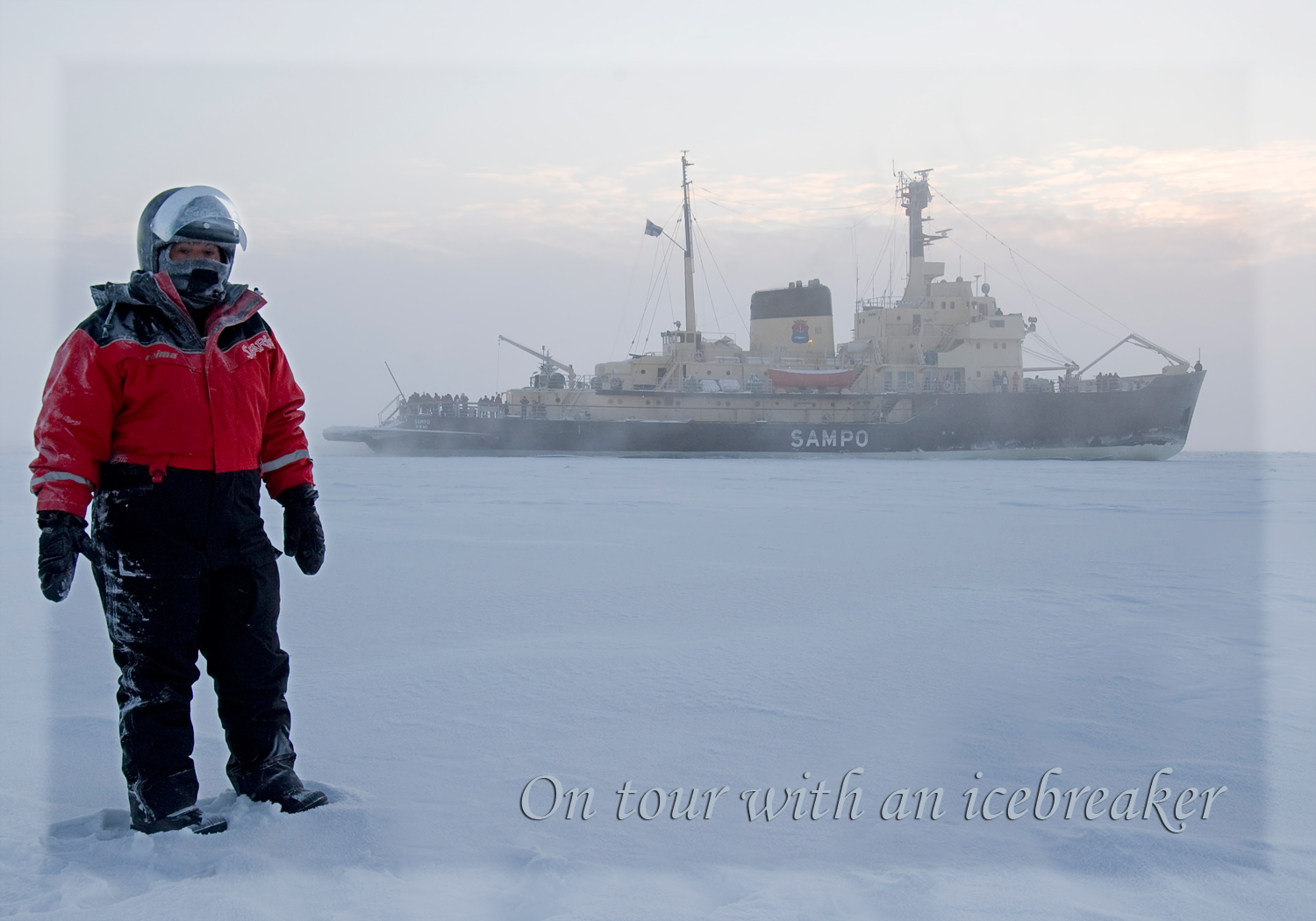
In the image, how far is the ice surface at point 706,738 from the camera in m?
1.29

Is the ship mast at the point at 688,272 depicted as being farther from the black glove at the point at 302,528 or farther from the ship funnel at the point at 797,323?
the black glove at the point at 302,528

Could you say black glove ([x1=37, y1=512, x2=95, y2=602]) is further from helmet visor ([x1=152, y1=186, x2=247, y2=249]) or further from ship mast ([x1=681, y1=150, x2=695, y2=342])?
ship mast ([x1=681, y1=150, x2=695, y2=342])

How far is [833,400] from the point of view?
24.5 metres

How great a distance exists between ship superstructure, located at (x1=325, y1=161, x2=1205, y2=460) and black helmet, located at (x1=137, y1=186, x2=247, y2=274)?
20.6 metres

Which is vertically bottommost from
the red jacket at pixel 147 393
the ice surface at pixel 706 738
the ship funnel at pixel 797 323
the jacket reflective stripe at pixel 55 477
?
the ice surface at pixel 706 738

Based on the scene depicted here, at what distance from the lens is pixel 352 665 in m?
2.43

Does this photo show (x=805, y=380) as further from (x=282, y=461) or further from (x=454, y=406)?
(x=282, y=461)

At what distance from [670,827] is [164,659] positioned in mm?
988

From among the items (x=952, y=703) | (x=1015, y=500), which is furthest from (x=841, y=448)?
(x=952, y=703)

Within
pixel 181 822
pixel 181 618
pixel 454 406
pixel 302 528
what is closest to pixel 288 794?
pixel 181 822

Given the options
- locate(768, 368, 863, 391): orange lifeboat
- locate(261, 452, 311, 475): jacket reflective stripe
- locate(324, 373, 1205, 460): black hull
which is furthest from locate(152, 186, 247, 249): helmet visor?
locate(768, 368, 863, 391): orange lifeboat

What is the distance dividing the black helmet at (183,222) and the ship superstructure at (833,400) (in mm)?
20579

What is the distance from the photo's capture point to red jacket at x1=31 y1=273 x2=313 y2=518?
4.83ft

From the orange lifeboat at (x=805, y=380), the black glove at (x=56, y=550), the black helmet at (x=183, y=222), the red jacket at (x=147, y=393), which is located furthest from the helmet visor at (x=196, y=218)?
the orange lifeboat at (x=805, y=380)
